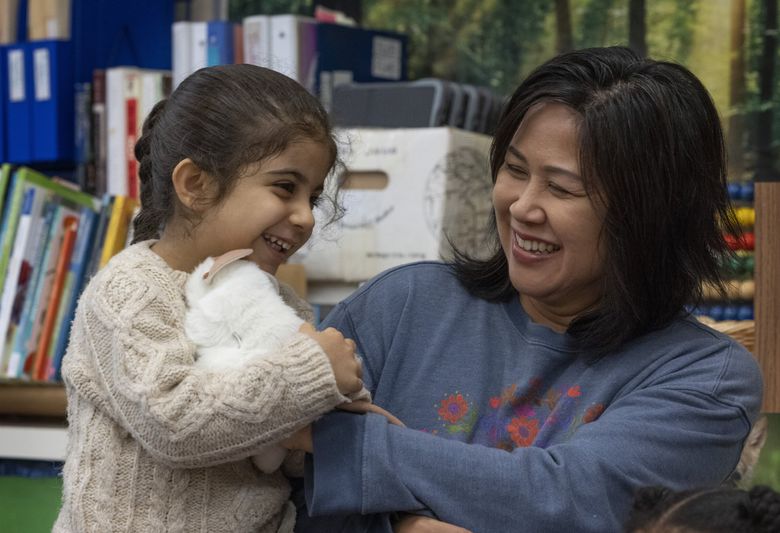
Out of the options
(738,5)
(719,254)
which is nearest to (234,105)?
(719,254)

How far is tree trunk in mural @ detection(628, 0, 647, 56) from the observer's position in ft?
9.88

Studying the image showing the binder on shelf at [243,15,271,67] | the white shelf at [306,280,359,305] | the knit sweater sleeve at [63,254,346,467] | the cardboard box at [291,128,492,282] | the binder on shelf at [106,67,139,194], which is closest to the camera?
the knit sweater sleeve at [63,254,346,467]

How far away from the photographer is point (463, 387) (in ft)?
5.19

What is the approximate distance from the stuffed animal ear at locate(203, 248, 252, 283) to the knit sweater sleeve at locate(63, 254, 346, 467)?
5cm

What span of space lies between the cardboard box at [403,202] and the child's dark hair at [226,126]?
0.90 metres

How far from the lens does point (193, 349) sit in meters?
1.41

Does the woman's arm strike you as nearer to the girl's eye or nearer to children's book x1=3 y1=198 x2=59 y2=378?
the girl's eye

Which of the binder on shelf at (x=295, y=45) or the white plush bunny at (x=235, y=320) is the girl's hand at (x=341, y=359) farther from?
the binder on shelf at (x=295, y=45)

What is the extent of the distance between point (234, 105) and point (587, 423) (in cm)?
60

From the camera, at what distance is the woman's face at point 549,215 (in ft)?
5.07

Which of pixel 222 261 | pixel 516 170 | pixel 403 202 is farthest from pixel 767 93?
pixel 222 261

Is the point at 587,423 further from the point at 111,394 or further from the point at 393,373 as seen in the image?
the point at 111,394

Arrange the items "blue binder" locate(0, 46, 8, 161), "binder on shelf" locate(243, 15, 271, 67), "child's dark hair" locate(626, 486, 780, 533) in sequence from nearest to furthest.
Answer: "child's dark hair" locate(626, 486, 780, 533) < "binder on shelf" locate(243, 15, 271, 67) < "blue binder" locate(0, 46, 8, 161)

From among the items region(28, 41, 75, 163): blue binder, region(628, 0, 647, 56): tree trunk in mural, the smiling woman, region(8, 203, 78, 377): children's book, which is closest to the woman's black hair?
the smiling woman
